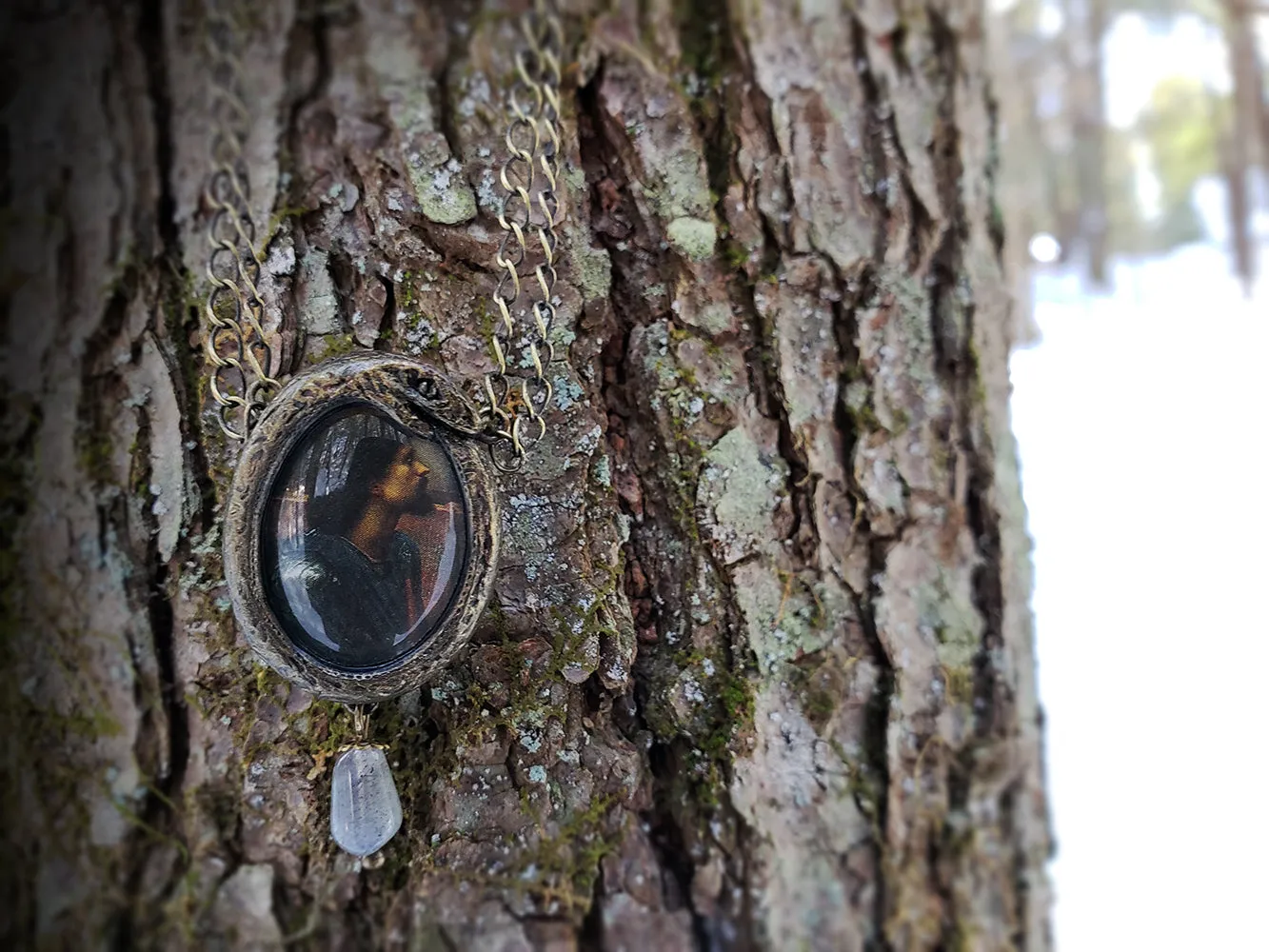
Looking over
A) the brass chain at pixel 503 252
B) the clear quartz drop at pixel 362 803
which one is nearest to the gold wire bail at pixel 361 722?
the clear quartz drop at pixel 362 803

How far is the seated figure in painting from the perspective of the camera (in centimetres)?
92

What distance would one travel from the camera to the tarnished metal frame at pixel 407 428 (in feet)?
2.93

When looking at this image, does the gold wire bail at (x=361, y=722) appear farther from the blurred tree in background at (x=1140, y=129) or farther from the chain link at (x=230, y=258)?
the blurred tree in background at (x=1140, y=129)

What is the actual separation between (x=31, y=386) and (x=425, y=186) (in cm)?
50

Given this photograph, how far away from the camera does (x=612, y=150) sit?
1.02 m

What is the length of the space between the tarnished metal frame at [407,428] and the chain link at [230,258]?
7cm

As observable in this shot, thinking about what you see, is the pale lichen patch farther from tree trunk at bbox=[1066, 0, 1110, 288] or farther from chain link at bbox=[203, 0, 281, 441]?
tree trunk at bbox=[1066, 0, 1110, 288]

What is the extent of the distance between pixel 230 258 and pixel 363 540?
0.37m

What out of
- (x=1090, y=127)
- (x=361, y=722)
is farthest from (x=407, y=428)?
(x=1090, y=127)

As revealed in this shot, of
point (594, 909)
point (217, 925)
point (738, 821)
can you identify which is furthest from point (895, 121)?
point (217, 925)

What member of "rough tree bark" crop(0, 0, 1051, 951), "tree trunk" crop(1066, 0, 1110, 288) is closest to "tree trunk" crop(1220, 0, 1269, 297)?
"tree trunk" crop(1066, 0, 1110, 288)

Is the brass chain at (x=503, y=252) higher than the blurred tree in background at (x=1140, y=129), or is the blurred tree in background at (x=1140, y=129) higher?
the blurred tree in background at (x=1140, y=129)

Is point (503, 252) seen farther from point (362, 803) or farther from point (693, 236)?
point (362, 803)

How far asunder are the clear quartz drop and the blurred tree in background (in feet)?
12.3
